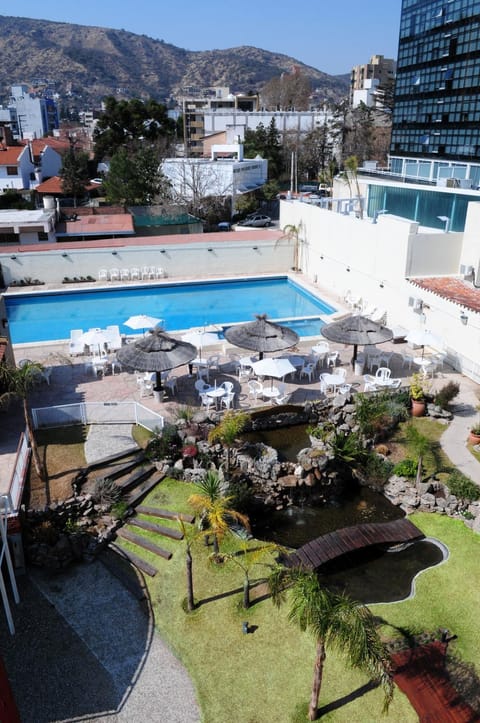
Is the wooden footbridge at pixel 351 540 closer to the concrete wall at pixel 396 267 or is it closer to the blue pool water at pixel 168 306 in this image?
the concrete wall at pixel 396 267

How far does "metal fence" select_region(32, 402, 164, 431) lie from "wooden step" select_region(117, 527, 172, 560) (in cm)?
341

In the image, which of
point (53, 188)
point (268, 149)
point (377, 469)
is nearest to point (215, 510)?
point (377, 469)

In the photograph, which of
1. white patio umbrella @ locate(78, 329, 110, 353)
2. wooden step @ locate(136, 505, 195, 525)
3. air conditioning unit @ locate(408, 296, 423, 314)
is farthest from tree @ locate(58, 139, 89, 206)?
wooden step @ locate(136, 505, 195, 525)

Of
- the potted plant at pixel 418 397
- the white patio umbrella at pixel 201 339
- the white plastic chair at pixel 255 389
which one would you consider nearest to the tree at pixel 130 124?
the white patio umbrella at pixel 201 339

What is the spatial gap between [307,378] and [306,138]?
203 feet

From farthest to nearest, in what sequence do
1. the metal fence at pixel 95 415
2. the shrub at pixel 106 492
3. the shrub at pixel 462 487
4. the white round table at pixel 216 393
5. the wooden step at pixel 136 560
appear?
the white round table at pixel 216 393 → the metal fence at pixel 95 415 → the shrub at pixel 462 487 → the shrub at pixel 106 492 → the wooden step at pixel 136 560

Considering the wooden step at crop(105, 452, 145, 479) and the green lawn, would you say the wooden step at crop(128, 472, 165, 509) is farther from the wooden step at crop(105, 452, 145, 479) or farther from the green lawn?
the green lawn

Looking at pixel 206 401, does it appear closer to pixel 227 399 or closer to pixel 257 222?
pixel 227 399

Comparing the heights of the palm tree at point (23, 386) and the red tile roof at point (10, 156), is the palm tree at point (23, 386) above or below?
below

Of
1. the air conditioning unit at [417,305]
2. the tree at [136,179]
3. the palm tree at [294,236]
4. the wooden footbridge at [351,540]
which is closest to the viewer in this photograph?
the wooden footbridge at [351,540]

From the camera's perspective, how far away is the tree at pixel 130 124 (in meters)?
63.3

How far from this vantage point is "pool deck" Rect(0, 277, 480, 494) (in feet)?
49.7

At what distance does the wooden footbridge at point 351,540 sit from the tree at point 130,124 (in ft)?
198

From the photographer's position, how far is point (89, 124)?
172m
